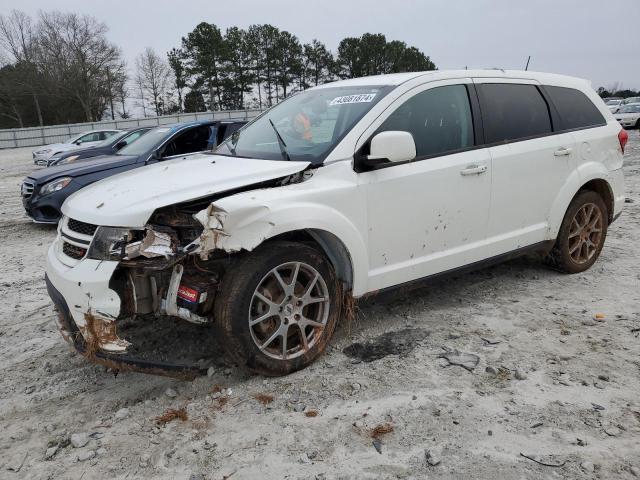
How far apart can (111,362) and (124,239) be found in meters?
0.67

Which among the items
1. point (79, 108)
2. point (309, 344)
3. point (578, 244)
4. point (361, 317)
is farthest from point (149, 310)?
point (79, 108)

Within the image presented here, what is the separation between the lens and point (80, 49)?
52.5 m

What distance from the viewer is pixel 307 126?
371cm

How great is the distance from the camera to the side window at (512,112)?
4.01 meters

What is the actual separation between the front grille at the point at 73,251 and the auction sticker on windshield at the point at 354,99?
199cm

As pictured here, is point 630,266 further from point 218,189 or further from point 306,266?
point 218,189

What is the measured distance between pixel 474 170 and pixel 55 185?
20.5ft

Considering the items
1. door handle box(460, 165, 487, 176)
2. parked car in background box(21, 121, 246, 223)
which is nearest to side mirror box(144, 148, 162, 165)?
parked car in background box(21, 121, 246, 223)

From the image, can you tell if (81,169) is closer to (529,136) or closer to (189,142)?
(189,142)

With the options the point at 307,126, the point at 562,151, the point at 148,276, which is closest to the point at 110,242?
the point at 148,276

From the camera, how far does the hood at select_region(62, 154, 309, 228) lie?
280 cm

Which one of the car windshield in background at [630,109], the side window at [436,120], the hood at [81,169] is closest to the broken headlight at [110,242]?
the side window at [436,120]

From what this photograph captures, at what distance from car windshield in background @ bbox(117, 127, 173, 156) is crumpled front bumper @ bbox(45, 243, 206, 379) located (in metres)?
5.51

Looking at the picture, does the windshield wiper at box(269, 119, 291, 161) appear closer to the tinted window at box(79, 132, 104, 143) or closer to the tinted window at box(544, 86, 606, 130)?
the tinted window at box(544, 86, 606, 130)
